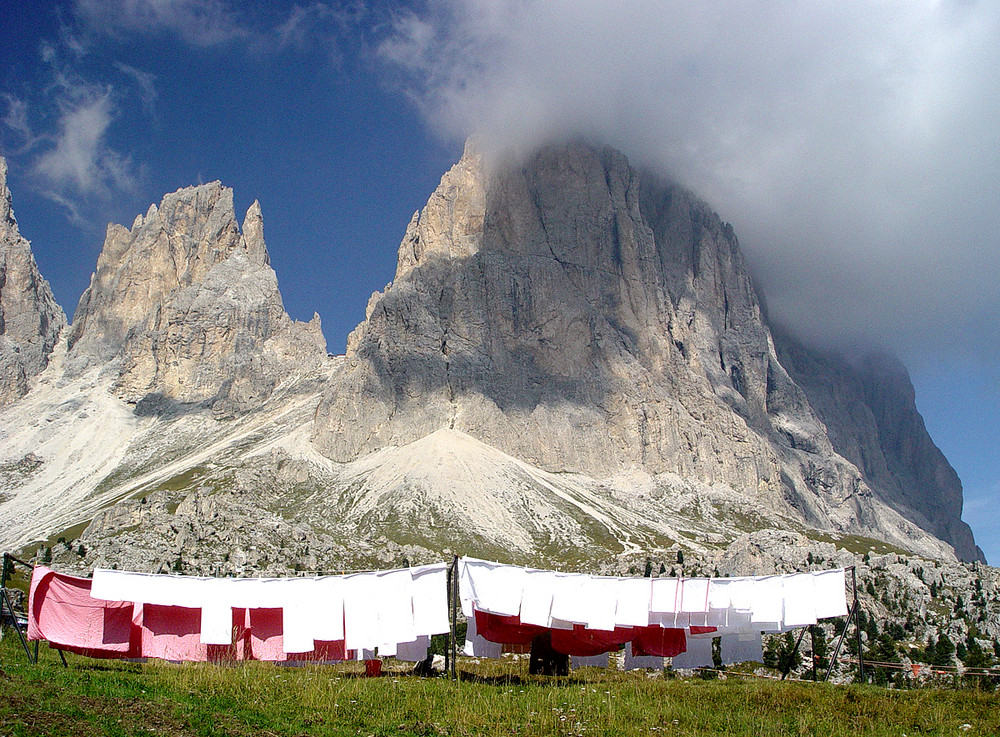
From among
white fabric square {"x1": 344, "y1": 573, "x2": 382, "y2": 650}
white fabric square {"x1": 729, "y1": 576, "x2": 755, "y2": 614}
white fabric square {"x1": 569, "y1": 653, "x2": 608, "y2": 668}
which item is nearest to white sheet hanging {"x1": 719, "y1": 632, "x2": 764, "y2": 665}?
white fabric square {"x1": 729, "y1": 576, "x2": 755, "y2": 614}

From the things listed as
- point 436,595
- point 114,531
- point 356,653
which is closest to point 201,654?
point 356,653

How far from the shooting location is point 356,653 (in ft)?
89.8

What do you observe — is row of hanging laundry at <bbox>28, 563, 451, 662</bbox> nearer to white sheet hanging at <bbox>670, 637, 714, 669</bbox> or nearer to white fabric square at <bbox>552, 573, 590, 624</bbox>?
white fabric square at <bbox>552, 573, 590, 624</bbox>

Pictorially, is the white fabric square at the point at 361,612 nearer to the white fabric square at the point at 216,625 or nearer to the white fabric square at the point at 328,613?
the white fabric square at the point at 328,613

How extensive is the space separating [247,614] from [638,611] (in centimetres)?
1209

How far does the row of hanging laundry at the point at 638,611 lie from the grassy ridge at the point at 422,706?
269 cm

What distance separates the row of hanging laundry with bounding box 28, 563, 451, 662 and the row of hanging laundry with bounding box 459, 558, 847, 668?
5.57 ft

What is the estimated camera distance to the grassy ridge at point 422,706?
16156 millimetres

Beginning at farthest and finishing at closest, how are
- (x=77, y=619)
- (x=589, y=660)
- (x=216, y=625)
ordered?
(x=589, y=660) < (x=216, y=625) < (x=77, y=619)

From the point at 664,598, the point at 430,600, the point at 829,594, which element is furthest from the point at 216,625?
the point at 829,594

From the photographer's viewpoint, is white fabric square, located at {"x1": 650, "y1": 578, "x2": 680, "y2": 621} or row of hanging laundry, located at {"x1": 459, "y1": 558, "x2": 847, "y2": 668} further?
white fabric square, located at {"x1": 650, "y1": 578, "x2": 680, "y2": 621}

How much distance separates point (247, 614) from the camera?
26531 mm

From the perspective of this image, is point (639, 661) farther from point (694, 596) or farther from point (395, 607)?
point (395, 607)

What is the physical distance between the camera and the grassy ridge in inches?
636
